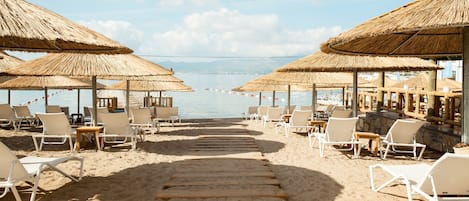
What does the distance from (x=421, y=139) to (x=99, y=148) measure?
6.25m

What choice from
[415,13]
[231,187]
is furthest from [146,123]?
[415,13]

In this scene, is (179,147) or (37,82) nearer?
(179,147)

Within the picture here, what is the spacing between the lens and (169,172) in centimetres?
523

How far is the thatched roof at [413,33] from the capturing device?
3.32 m

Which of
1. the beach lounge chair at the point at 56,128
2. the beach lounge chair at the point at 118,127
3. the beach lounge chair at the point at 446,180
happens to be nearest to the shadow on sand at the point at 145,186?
the beach lounge chair at the point at 446,180

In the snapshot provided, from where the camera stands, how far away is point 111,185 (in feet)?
14.8

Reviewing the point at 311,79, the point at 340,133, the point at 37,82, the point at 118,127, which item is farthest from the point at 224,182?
the point at 37,82

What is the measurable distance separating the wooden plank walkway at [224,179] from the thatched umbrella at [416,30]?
1.79 meters

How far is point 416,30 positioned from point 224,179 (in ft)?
8.77

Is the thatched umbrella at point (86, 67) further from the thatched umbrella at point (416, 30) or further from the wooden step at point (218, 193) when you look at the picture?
the thatched umbrella at point (416, 30)

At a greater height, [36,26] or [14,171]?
[36,26]

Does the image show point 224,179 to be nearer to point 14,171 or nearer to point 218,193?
point 218,193

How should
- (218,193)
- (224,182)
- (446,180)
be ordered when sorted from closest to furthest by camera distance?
(446,180), (218,193), (224,182)

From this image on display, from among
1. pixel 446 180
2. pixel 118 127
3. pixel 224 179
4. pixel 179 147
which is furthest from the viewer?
pixel 179 147
